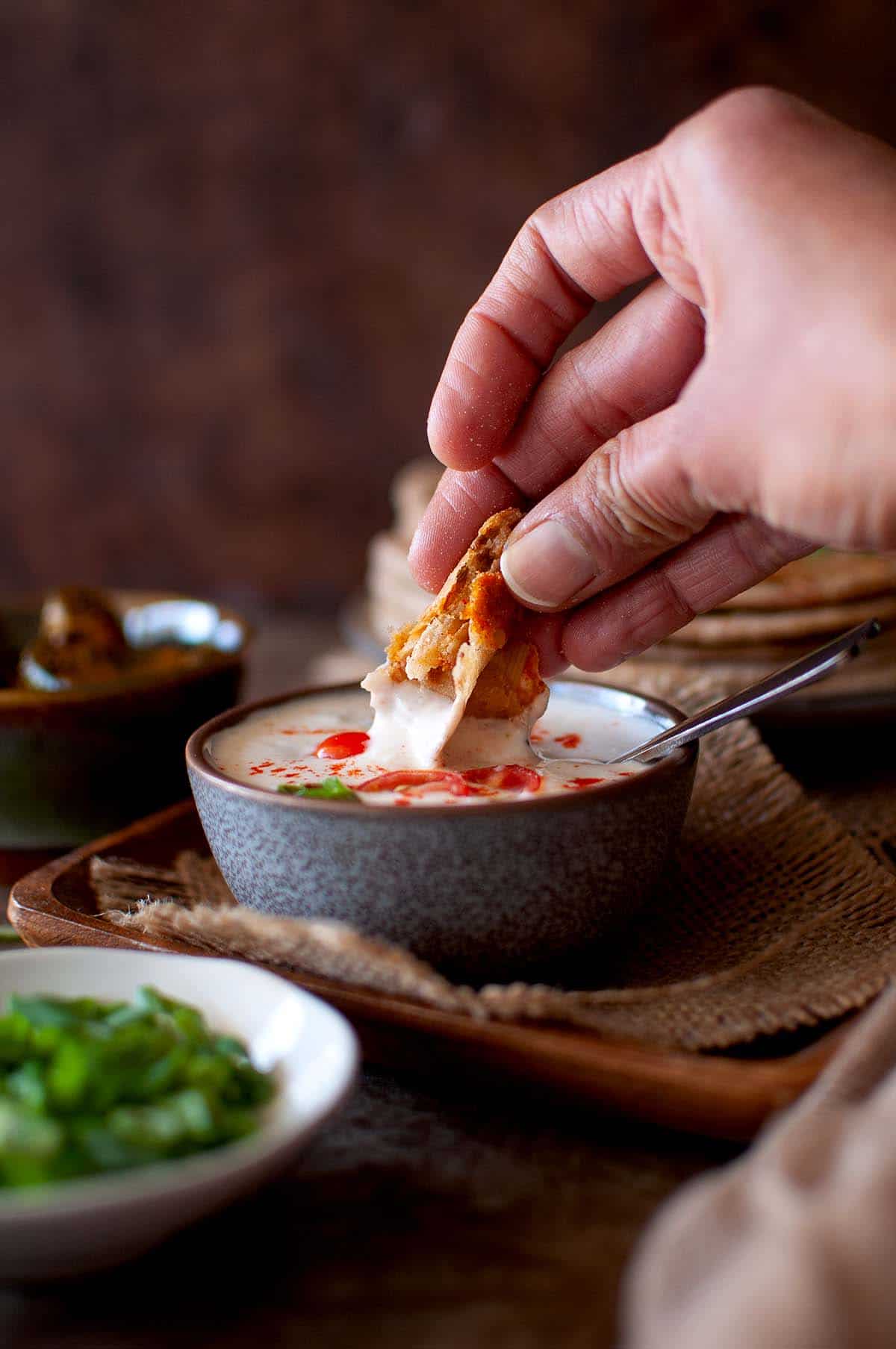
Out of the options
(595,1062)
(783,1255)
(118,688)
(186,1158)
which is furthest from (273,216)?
(783,1255)

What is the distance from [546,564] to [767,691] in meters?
0.30

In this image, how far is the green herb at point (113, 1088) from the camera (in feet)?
3.14

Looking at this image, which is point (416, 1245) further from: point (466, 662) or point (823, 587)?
point (823, 587)

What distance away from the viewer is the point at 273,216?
4.50m

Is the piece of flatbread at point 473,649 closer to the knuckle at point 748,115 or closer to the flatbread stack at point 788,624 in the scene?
the knuckle at point 748,115

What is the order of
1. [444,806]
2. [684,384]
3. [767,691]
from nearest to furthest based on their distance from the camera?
[444,806], [767,691], [684,384]

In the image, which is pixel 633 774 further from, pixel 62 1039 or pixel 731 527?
pixel 62 1039

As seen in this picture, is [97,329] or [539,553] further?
[97,329]

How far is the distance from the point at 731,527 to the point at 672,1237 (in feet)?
3.46

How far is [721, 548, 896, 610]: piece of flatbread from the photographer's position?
2.45m

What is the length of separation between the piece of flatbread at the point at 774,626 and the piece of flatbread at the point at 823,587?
2 centimetres

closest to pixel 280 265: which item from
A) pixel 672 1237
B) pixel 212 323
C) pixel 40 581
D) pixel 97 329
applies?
pixel 212 323

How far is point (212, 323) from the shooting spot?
4676 mm

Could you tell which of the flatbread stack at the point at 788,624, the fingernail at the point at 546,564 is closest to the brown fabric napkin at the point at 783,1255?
the fingernail at the point at 546,564
